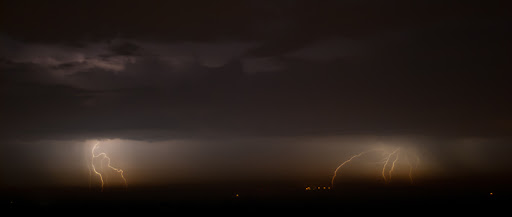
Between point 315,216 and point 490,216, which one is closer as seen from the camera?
point 490,216

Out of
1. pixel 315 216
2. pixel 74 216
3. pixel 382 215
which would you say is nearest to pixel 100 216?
pixel 74 216

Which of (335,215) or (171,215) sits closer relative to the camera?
(335,215)

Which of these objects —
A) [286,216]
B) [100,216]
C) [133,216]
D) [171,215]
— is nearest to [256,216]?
[286,216]

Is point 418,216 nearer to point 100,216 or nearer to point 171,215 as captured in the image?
point 171,215

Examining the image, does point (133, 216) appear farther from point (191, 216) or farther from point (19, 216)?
point (19, 216)

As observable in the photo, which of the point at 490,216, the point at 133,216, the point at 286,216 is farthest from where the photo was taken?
the point at 133,216

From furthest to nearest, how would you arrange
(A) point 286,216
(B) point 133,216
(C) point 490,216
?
(B) point 133,216 → (A) point 286,216 → (C) point 490,216

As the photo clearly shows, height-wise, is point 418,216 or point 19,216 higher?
point 19,216

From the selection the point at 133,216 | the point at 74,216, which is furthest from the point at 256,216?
the point at 74,216

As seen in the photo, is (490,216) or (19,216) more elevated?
(19,216)
